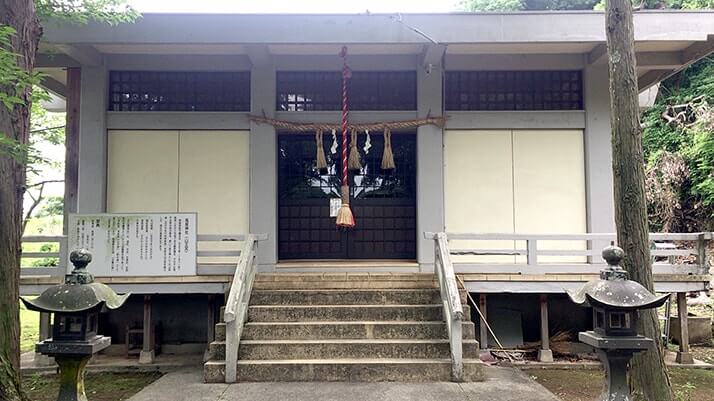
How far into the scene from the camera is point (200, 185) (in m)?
8.09

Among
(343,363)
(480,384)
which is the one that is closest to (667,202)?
(480,384)

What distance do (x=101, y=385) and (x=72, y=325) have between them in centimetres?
362

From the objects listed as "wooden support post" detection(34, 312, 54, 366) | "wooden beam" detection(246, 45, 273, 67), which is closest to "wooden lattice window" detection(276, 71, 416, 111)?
"wooden beam" detection(246, 45, 273, 67)

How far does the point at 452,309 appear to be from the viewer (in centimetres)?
575

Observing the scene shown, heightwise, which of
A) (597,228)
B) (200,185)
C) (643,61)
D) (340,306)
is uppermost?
(643,61)

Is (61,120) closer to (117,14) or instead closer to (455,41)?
(117,14)

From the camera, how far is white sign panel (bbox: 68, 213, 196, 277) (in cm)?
692

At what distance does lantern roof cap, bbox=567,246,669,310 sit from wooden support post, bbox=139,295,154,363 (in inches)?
241

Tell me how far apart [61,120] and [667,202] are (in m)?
20.7

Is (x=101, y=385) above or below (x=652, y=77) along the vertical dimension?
below

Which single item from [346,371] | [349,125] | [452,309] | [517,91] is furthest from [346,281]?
[517,91]

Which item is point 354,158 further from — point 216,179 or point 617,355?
point 617,355

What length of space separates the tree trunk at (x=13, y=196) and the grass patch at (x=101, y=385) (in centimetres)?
149

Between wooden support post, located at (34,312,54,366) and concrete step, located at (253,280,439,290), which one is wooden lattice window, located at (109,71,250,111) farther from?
wooden support post, located at (34,312,54,366)
